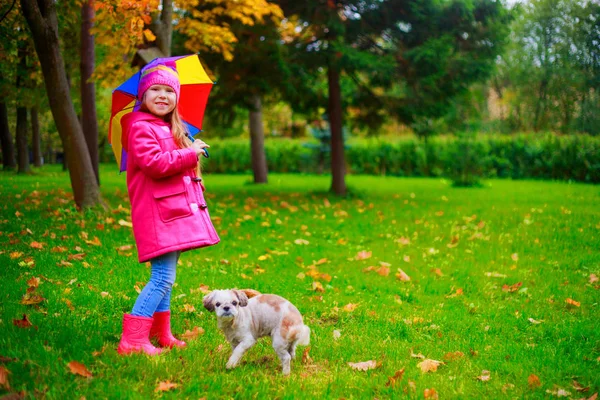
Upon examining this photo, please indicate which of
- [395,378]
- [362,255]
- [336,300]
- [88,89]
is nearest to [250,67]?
[88,89]

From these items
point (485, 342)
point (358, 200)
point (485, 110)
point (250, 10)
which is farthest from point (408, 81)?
point (485, 110)

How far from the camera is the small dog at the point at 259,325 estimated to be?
12.0 ft

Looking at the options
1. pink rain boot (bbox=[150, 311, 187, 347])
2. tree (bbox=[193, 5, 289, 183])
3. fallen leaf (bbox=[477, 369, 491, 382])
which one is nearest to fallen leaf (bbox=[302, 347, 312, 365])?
pink rain boot (bbox=[150, 311, 187, 347])

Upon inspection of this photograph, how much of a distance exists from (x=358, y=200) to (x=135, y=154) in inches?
409

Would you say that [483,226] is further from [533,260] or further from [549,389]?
[549,389]

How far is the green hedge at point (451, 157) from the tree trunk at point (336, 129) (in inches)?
243

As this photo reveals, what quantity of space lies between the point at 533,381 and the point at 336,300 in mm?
2259

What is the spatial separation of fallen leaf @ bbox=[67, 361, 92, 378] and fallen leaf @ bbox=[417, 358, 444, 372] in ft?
7.22

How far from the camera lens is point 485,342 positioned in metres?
4.68

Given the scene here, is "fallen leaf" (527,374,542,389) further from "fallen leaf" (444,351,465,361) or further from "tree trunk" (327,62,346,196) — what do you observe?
"tree trunk" (327,62,346,196)

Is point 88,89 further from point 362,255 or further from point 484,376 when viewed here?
point 484,376

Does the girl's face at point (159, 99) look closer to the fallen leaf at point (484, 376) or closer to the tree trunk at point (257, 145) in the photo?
the fallen leaf at point (484, 376)

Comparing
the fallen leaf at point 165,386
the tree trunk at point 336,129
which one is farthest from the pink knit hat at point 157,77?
the tree trunk at point 336,129

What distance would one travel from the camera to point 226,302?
3.56m
